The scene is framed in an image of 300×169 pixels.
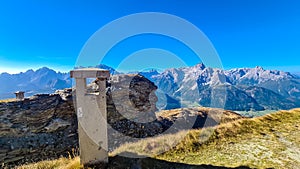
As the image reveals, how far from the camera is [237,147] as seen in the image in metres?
9.21

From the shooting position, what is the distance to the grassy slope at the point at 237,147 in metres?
7.69

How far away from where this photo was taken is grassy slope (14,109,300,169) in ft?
25.2

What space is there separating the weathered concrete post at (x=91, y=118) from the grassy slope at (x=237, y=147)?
0.75 m

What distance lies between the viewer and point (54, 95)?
83.7ft

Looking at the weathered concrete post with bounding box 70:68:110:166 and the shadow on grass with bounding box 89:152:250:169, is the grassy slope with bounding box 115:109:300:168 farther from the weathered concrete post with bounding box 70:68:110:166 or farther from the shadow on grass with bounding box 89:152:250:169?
the weathered concrete post with bounding box 70:68:110:166

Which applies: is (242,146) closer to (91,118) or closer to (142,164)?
(142,164)

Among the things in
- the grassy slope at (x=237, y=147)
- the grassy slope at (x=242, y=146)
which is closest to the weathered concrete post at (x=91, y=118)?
the grassy slope at (x=237, y=147)

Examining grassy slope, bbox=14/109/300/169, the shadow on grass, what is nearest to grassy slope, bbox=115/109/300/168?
grassy slope, bbox=14/109/300/169

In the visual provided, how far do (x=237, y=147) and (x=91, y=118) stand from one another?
7.56 meters

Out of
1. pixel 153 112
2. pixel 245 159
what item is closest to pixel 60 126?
pixel 153 112

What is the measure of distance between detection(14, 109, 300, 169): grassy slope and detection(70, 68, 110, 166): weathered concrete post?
0.75 m

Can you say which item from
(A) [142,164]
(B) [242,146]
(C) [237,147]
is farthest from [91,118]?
(B) [242,146]

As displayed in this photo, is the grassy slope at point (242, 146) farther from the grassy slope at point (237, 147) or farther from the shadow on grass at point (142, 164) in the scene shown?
the shadow on grass at point (142, 164)

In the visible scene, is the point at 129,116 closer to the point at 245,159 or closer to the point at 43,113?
the point at 43,113
